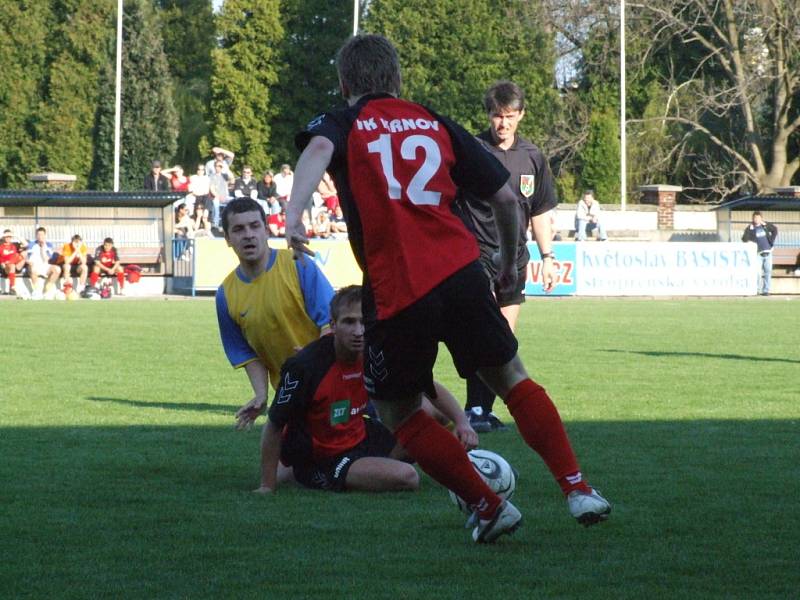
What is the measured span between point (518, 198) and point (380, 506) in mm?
3331

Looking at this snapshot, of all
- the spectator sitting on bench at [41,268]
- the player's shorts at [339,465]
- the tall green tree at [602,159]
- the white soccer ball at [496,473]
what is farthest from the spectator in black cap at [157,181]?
the white soccer ball at [496,473]

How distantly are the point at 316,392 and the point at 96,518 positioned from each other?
1239 mm

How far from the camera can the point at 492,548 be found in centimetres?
499

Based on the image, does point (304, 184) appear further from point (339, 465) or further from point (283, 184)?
point (283, 184)

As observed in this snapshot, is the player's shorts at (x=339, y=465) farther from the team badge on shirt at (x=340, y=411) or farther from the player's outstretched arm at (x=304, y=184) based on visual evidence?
the player's outstretched arm at (x=304, y=184)

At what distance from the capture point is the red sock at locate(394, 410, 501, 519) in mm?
5039

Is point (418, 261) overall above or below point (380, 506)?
above

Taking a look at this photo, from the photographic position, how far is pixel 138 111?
182ft

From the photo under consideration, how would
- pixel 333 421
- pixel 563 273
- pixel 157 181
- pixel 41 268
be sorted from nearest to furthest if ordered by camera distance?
pixel 333 421
pixel 41 268
pixel 563 273
pixel 157 181

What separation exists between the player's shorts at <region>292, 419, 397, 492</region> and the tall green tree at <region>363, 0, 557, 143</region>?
4313 centimetres

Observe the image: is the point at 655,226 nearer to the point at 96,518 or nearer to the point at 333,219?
the point at 333,219

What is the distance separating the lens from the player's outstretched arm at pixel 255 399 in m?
6.75

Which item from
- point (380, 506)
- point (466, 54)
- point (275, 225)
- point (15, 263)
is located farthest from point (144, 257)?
point (380, 506)

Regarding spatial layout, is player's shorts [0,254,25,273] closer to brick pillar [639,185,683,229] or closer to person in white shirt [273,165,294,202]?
person in white shirt [273,165,294,202]
